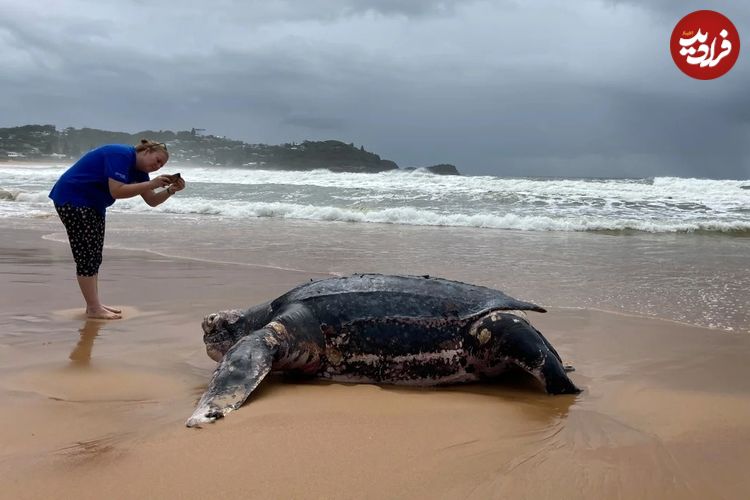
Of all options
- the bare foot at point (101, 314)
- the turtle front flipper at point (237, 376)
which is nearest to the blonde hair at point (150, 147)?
the bare foot at point (101, 314)

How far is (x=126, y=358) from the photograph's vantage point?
3.68 metres

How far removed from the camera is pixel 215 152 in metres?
62.5

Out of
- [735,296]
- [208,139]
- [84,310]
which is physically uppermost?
[208,139]

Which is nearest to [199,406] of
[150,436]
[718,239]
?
[150,436]

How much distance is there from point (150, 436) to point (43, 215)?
1420 centimetres

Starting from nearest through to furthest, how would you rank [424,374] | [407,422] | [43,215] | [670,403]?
[407,422]
[670,403]
[424,374]
[43,215]

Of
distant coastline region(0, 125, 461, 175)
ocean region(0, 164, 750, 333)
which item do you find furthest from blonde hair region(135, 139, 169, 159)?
distant coastline region(0, 125, 461, 175)

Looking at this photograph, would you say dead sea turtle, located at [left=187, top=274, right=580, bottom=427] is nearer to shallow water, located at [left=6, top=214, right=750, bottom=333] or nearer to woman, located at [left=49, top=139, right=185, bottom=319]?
woman, located at [left=49, top=139, right=185, bottom=319]

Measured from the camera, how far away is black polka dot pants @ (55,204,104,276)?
16.8ft

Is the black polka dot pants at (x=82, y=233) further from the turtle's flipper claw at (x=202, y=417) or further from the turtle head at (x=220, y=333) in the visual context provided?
the turtle's flipper claw at (x=202, y=417)

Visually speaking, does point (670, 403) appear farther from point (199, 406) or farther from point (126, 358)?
point (126, 358)

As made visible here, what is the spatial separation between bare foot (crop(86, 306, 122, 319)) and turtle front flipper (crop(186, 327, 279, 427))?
218cm

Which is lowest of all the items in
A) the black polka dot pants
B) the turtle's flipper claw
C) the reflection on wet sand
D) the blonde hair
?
the reflection on wet sand

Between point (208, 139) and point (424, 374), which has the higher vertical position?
point (208, 139)
